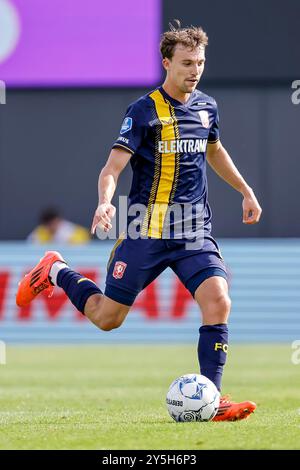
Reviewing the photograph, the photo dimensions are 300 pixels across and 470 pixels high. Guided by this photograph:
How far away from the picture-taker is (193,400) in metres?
7.11

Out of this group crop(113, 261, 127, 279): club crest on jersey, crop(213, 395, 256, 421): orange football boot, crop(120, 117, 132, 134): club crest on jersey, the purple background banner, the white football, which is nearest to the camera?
the white football

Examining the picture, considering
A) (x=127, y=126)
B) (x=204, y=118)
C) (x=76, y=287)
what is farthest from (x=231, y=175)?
(x=76, y=287)

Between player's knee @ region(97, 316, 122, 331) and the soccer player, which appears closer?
the soccer player

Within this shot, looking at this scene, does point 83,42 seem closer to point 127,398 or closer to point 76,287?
point 127,398

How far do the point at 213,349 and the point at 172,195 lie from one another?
104 cm

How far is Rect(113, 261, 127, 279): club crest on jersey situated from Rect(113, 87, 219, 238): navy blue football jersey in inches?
10.1

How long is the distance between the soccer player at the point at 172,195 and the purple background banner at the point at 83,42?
967cm

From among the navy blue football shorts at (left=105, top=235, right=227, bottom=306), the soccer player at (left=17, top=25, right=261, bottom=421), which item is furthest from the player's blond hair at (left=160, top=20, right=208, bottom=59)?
the navy blue football shorts at (left=105, top=235, right=227, bottom=306)

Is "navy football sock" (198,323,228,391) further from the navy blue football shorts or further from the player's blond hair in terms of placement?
the player's blond hair

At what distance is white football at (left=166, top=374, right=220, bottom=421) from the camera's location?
7.13 m

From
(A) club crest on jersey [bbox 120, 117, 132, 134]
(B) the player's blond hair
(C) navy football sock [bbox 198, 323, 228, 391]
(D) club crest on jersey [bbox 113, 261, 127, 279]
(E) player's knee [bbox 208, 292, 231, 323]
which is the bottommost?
(C) navy football sock [bbox 198, 323, 228, 391]

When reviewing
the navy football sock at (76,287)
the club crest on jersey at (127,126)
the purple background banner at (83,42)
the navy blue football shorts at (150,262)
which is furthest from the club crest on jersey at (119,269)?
the purple background banner at (83,42)
